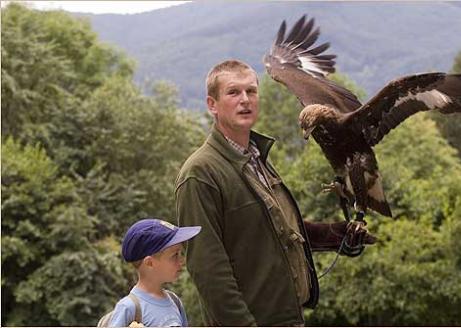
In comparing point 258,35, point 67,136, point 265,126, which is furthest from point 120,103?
point 258,35

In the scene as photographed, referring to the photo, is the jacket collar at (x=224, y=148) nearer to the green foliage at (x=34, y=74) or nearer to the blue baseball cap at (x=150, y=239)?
the blue baseball cap at (x=150, y=239)

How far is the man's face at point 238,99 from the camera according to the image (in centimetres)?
245

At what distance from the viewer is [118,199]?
21078mm

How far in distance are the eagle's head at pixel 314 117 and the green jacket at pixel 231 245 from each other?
8.0 inches

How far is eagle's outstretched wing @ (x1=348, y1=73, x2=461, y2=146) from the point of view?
7.89 ft

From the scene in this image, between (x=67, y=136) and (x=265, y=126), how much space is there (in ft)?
22.2

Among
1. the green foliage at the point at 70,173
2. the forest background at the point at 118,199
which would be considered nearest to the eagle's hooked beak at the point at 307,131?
the forest background at the point at 118,199

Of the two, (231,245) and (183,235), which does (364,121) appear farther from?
(183,235)

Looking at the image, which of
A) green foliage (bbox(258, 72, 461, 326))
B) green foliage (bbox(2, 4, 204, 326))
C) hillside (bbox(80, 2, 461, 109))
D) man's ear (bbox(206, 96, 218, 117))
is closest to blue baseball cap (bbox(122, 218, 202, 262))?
man's ear (bbox(206, 96, 218, 117))

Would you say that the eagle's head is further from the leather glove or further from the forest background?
the forest background

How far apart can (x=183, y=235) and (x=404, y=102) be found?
77 centimetres

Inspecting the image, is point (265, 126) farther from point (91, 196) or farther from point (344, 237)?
point (344, 237)

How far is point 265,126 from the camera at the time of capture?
87.4 ft

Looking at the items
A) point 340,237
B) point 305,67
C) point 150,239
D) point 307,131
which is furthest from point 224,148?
point 305,67
